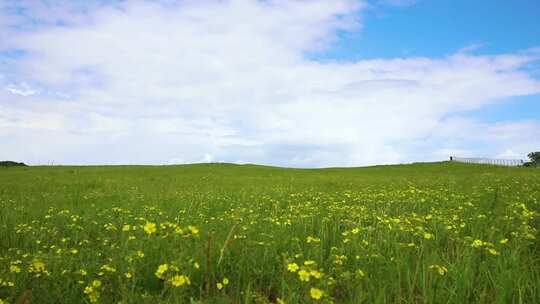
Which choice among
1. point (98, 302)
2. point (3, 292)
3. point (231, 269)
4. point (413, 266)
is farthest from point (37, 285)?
point (413, 266)

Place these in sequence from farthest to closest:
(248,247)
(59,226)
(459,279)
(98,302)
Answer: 1. (59,226)
2. (248,247)
3. (459,279)
4. (98,302)

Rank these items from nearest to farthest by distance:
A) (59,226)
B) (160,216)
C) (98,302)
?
1. (98,302)
2. (59,226)
3. (160,216)

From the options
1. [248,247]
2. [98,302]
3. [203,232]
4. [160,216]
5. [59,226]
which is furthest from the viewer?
[160,216]

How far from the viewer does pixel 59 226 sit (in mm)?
8273

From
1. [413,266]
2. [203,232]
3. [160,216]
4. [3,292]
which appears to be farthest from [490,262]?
[160,216]

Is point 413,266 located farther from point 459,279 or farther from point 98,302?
point 98,302

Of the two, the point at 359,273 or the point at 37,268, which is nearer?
the point at 359,273

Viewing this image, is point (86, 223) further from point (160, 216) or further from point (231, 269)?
point (231, 269)

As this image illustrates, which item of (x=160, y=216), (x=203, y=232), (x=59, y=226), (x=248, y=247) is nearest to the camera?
(x=248, y=247)

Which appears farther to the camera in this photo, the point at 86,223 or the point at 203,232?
the point at 86,223

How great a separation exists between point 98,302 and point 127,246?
1.93m

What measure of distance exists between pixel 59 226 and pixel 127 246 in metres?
3.56

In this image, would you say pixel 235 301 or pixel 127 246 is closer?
pixel 235 301

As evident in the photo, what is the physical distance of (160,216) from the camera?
9055 millimetres
